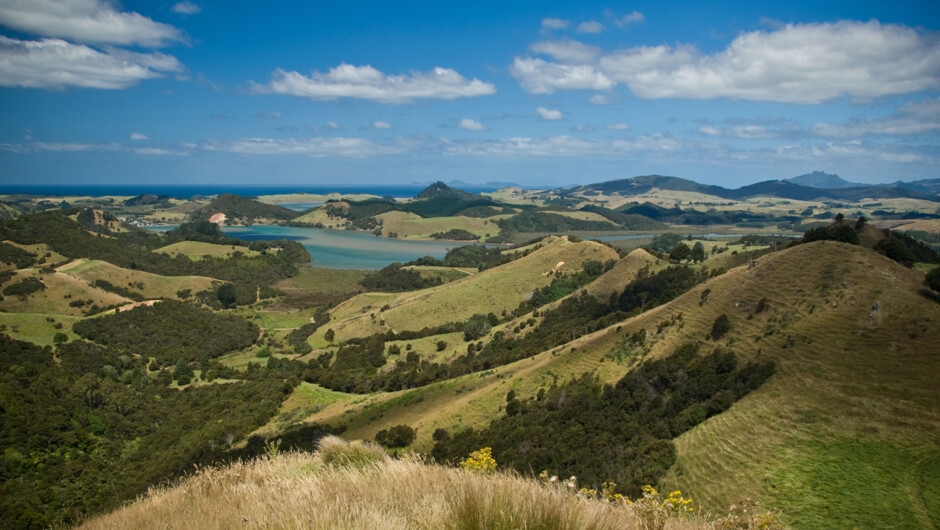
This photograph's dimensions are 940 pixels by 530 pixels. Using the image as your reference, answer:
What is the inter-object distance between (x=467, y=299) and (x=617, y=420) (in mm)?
65699

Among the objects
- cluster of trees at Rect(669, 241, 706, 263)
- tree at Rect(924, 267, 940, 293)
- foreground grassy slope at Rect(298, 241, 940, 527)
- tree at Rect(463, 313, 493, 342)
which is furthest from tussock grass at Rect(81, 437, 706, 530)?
cluster of trees at Rect(669, 241, 706, 263)

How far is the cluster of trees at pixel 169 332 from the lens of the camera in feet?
245

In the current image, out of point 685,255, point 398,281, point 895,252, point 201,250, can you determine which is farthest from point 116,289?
point 895,252

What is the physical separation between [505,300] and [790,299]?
63.0 metres

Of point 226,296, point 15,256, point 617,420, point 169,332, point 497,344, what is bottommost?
point 226,296

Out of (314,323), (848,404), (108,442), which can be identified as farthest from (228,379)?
(848,404)

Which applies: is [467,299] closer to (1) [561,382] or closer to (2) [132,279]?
(1) [561,382]

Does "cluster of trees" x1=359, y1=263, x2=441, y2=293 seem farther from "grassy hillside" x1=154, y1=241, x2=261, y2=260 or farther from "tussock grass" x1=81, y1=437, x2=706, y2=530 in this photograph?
"tussock grass" x1=81, y1=437, x2=706, y2=530

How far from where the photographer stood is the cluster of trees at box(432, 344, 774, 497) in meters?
23.3

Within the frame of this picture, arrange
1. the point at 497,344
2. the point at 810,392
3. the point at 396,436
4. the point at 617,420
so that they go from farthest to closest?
the point at 497,344
the point at 396,436
the point at 617,420
the point at 810,392

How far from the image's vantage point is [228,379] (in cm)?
6662

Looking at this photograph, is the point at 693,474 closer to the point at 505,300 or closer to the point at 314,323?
the point at 505,300

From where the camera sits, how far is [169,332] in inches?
3241

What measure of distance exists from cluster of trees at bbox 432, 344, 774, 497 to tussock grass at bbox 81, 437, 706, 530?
1638 centimetres
